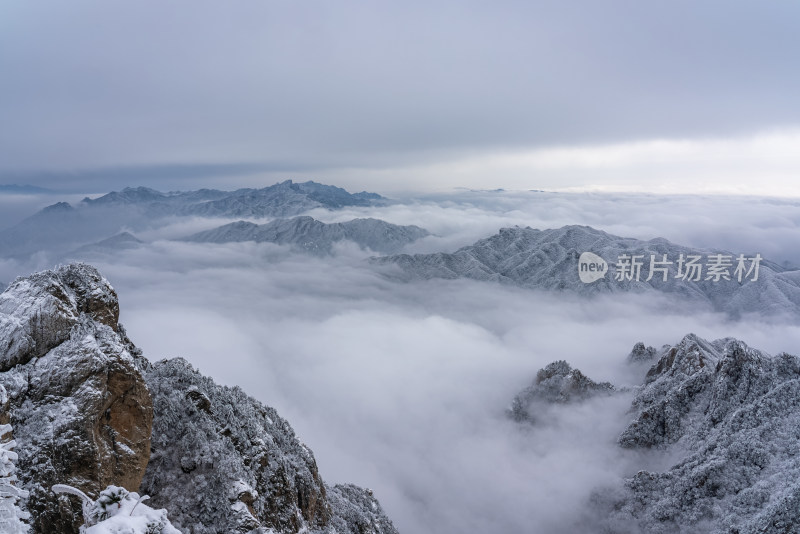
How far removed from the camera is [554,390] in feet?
534

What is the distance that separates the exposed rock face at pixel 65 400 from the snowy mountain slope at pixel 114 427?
6cm

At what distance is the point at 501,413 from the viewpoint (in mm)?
176375

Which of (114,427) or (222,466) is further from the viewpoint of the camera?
(222,466)

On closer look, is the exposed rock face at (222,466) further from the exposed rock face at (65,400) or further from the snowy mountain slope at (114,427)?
the exposed rock face at (65,400)

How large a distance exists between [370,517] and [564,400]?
4731 inches

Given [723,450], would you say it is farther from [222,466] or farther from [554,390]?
[222,466]

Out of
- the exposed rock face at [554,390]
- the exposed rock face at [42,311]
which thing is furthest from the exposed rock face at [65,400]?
the exposed rock face at [554,390]

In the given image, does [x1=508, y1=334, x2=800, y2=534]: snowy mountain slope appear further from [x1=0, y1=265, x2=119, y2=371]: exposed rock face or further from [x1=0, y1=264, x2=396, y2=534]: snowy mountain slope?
[x1=0, y1=265, x2=119, y2=371]: exposed rock face

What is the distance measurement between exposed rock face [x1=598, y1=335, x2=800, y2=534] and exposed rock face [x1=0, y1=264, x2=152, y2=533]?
256 feet

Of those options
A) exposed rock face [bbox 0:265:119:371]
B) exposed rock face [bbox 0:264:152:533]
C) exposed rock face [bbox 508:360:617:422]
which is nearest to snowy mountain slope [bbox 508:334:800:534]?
exposed rock face [bbox 508:360:617:422]

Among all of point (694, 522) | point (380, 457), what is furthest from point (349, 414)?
point (694, 522)

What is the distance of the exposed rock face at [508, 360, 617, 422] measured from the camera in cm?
15325

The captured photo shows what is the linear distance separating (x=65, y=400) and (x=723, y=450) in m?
105

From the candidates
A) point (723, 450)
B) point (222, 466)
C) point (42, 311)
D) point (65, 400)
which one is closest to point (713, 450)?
point (723, 450)
